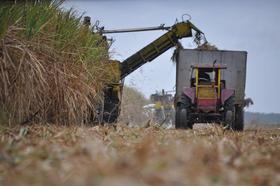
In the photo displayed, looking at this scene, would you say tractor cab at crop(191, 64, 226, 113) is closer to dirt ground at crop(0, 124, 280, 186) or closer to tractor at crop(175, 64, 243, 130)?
tractor at crop(175, 64, 243, 130)

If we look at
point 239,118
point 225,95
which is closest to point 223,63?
point 239,118

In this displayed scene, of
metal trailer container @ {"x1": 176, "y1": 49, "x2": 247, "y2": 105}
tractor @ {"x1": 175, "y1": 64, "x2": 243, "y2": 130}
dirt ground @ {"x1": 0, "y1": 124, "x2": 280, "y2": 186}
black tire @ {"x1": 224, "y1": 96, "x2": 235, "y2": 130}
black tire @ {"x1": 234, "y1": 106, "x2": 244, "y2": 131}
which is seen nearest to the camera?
dirt ground @ {"x1": 0, "y1": 124, "x2": 280, "y2": 186}

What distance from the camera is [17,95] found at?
580cm

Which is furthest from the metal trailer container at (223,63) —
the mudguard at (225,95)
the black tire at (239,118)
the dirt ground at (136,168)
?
the dirt ground at (136,168)

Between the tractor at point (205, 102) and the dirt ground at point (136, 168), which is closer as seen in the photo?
the dirt ground at point (136, 168)

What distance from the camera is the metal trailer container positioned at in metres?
14.8

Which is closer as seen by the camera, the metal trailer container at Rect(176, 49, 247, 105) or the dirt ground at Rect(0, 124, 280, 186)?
the dirt ground at Rect(0, 124, 280, 186)

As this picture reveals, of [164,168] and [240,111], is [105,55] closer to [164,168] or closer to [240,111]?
[240,111]

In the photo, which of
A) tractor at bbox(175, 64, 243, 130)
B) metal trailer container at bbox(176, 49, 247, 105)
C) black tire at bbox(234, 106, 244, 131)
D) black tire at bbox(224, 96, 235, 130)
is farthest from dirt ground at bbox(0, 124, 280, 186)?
metal trailer container at bbox(176, 49, 247, 105)

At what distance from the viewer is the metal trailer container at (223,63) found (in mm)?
14781

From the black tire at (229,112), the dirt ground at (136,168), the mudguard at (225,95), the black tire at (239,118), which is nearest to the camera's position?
the dirt ground at (136,168)

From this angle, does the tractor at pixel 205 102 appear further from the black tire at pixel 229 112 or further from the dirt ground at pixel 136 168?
the dirt ground at pixel 136 168

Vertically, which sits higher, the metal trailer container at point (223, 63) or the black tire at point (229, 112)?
the metal trailer container at point (223, 63)

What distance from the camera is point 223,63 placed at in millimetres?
14891
